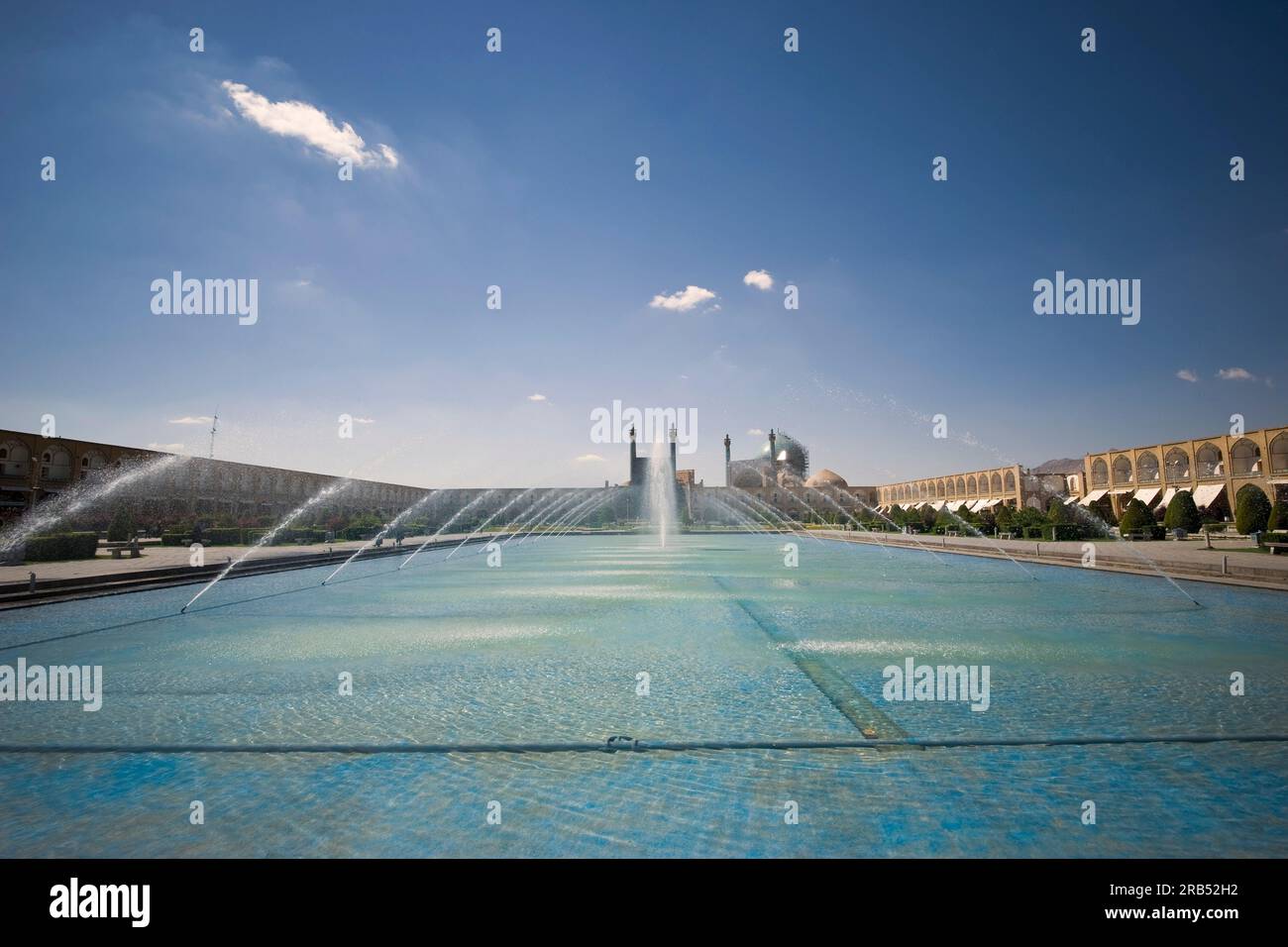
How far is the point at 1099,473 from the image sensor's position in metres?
48.7

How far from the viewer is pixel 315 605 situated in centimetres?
1201

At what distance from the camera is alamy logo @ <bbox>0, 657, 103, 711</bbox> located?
234 inches

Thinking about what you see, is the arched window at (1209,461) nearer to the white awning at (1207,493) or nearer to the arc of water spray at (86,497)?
the white awning at (1207,493)

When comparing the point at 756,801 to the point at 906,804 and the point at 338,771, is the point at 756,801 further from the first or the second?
the point at 338,771

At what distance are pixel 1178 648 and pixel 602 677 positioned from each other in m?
6.39

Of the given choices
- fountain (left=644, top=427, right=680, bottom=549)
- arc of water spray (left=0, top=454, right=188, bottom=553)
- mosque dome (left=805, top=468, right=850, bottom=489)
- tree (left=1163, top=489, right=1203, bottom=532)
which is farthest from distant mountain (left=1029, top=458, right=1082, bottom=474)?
arc of water spray (left=0, top=454, right=188, bottom=553)

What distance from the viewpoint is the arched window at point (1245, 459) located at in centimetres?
3581

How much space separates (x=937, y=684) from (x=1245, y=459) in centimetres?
4256

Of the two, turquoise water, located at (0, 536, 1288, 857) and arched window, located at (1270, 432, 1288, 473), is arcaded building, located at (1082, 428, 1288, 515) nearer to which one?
arched window, located at (1270, 432, 1288, 473)

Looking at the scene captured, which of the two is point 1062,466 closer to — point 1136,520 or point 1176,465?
→ point 1176,465

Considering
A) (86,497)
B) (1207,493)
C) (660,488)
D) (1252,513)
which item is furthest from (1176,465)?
(86,497)
